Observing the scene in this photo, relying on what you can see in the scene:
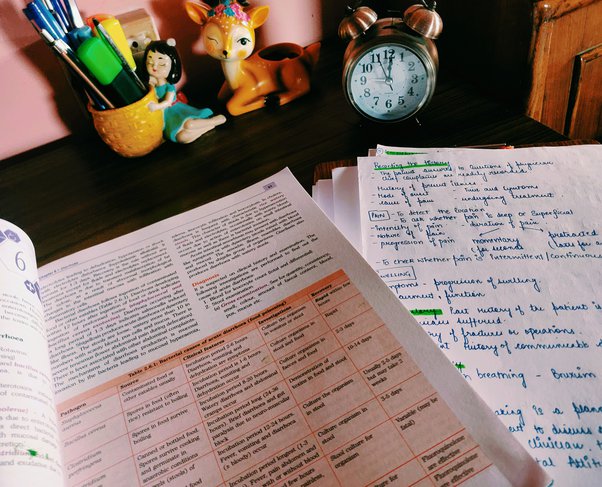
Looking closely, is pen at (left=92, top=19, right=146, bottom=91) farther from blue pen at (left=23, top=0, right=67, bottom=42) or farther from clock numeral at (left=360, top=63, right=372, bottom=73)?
clock numeral at (left=360, top=63, right=372, bottom=73)

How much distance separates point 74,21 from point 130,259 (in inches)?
13.9

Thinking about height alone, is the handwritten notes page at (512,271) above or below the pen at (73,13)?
below

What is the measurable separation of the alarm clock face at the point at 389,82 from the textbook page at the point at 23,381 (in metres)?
0.47

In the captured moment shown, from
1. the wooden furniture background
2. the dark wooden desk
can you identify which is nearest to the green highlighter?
the dark wooden desk

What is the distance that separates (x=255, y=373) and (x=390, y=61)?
17.8 inches

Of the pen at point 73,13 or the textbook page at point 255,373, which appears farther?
the pen at point 73,13

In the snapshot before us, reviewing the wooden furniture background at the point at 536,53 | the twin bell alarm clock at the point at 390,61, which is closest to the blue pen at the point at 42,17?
the twin bell alarm clock at the point at 390,61

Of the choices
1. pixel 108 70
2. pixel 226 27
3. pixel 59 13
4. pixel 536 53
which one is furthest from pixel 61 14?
pixel 536 53

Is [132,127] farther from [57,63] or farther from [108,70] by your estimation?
[57,63]

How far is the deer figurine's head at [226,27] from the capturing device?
0.68 metres

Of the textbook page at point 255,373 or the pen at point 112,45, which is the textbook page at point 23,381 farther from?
the pen at point 112,45

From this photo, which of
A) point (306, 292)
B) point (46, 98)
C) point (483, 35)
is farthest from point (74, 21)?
point (483, 35)

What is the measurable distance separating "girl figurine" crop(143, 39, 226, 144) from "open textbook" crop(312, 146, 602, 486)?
0.28 metres

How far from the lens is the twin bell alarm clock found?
59 centimetres
